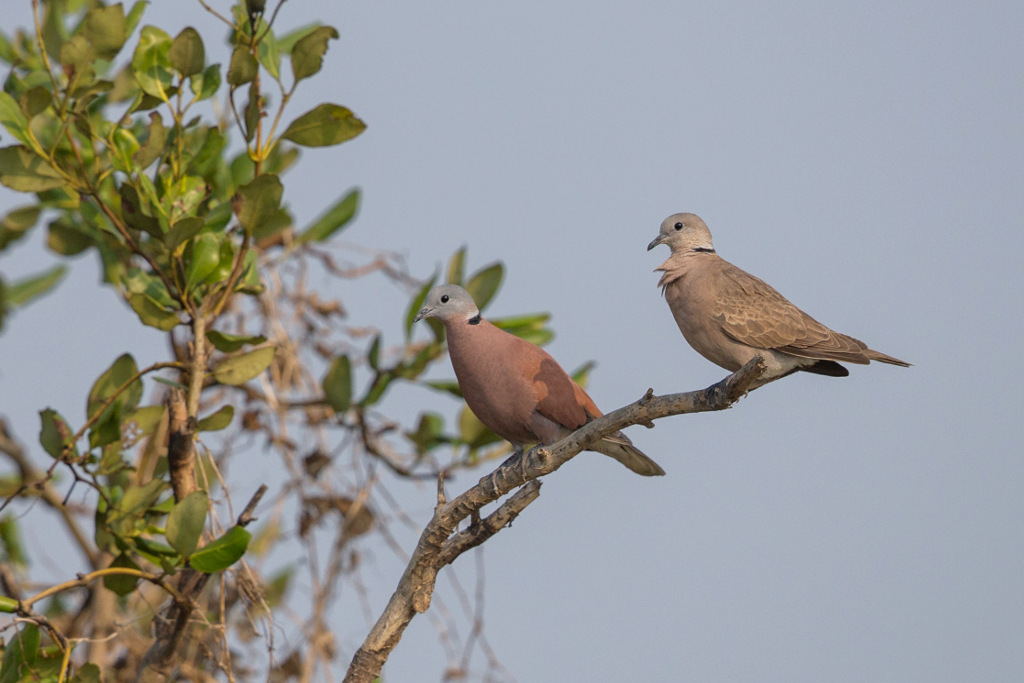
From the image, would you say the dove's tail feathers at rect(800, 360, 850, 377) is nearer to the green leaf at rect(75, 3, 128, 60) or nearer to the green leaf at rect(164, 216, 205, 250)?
the green leaf at rect(164, 216, 205, 250)

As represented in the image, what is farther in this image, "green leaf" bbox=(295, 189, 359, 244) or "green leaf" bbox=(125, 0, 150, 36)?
"green leaf" bbox=(295, 189, 359, 244)

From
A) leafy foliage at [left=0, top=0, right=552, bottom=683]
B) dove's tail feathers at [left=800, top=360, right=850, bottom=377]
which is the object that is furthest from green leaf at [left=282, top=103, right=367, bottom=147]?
dove's tail feathers at [left=800, top=360, right=850, bottom=377]

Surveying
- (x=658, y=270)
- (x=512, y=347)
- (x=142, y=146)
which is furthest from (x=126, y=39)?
(x=658, y=270)

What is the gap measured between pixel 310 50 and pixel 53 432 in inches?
72.9

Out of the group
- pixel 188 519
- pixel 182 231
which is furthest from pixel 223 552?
pixel 182 231

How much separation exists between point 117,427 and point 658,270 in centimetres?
227

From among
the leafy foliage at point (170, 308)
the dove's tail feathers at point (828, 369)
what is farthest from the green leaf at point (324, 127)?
the dove's tail feathers at point (828, 369)

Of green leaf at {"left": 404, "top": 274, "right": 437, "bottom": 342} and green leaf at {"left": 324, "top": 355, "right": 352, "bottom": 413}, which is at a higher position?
green leaf at {"left": 404, "top": 274, "right": 437, "bottom": 342}

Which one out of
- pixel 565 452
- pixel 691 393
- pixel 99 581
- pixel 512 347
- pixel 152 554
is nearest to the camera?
pixel 691 393

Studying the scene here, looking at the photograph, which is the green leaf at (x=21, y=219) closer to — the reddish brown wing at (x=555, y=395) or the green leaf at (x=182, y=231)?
the green leaf at (x=182, y=231)

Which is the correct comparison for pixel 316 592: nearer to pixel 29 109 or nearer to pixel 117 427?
pixel 117 427

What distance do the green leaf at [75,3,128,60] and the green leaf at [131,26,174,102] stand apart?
0.74ft

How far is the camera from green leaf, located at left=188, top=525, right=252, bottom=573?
153 inches

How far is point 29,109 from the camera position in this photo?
13.6 ft
